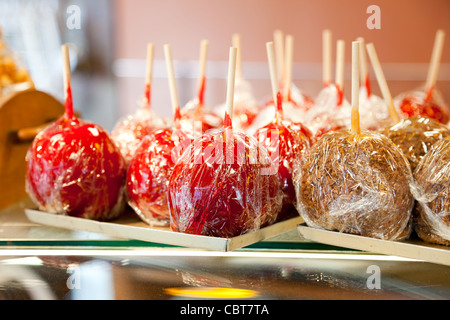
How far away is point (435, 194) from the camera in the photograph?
3.43 feet

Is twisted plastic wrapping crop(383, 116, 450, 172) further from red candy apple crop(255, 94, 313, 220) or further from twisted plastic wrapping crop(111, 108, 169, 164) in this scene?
twisted plastic wrapping crop(111, 108, 169, 164)

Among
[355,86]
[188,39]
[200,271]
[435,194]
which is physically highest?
[188,39]

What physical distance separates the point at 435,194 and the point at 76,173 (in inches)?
30.6

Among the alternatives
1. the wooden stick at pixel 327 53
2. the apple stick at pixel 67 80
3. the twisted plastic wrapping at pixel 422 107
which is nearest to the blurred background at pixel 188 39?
the twisted plastic wrapping at pixel 422 107

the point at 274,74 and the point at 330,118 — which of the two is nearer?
the point at 274,74

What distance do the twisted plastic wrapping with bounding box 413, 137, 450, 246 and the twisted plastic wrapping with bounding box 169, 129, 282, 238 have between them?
0.29 meters

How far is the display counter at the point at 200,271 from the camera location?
97 cm

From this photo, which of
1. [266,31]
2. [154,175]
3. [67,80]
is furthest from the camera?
[266,31]

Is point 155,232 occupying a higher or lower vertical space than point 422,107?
lower

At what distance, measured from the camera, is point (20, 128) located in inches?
65.9

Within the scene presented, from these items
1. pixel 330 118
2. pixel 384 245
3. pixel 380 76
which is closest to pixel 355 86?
pixel 380 76

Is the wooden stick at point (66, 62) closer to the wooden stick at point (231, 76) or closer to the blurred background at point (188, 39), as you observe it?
the wooden stick at point (231, 76)

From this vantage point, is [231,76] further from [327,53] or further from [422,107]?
[422,107]
